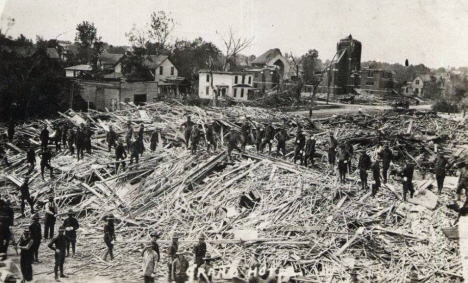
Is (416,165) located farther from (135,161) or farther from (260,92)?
(260,92)

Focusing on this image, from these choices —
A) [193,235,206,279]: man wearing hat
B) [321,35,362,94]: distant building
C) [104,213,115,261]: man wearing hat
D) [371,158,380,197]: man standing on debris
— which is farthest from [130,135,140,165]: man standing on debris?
[321,35,362,94]: distant building

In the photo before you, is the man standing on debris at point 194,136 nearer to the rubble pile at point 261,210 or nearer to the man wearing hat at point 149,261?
the rubble pile at point 261,210

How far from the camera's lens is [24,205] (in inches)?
435

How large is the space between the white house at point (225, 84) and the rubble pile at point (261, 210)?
24.8 meters

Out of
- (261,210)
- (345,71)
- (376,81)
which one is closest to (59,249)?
(261,210)

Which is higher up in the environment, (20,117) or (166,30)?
(166,30)

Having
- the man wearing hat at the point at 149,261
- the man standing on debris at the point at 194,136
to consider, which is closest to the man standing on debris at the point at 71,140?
the man standing on debris at the point at 194,136

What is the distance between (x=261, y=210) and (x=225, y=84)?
101 ft

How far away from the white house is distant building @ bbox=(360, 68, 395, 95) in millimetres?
25971

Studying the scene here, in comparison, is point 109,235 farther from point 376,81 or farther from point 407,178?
point 376,81

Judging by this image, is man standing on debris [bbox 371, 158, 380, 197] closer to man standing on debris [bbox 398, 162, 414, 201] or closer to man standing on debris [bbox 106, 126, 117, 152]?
man standing on debris [bbox 398, 162, 414, 201]

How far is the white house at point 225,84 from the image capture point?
39.3 metres

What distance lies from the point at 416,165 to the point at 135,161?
10.0 m

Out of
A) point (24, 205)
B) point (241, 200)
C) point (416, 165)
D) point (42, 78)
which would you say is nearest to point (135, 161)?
point (24, 205)
